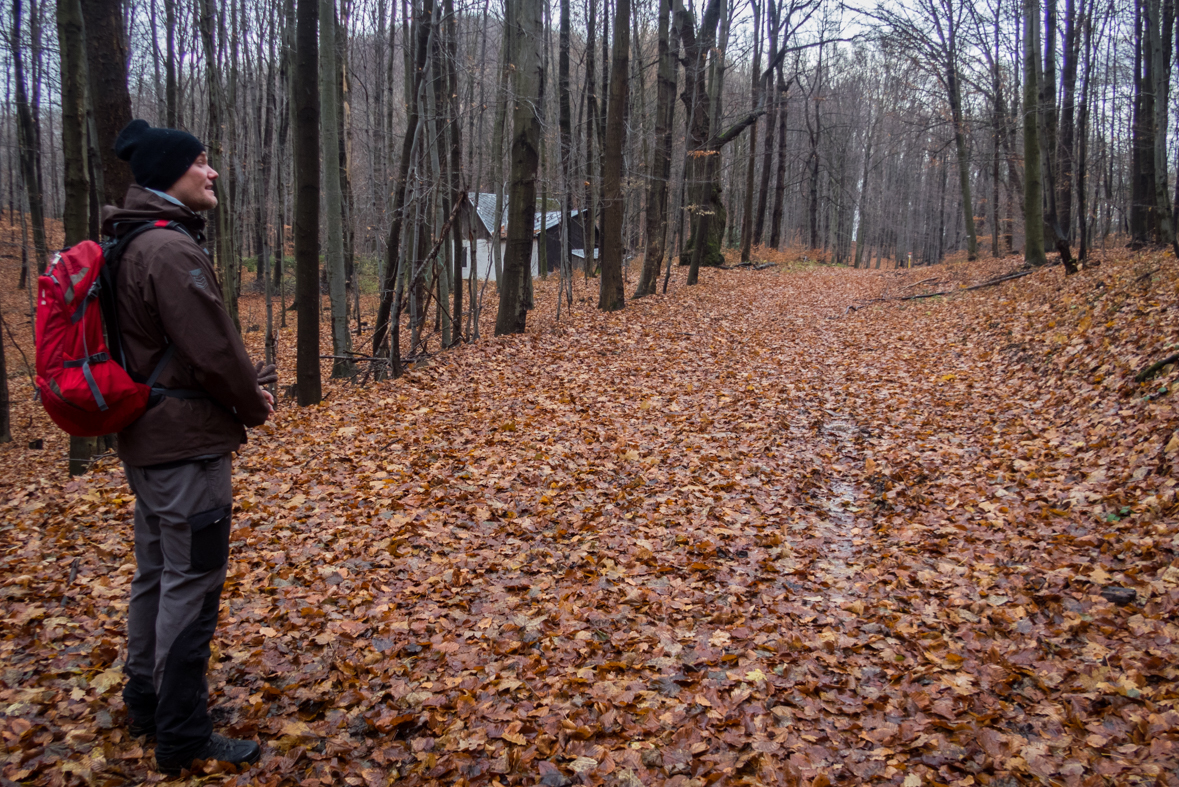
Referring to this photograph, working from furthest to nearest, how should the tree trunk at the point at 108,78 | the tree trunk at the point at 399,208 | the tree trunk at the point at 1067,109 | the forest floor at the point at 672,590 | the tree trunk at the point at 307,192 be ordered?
the tree trunk at the point at 1067,109, the tree trunk at the point at 399,208, the tree trunk at the point at 307,192, the tree trunk at the point at 108,78, the forest floor at the point at 672,590

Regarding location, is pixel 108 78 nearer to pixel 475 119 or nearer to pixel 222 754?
pixel 222 754

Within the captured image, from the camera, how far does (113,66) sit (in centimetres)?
699

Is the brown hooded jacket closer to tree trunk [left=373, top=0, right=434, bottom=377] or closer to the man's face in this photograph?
the man's face

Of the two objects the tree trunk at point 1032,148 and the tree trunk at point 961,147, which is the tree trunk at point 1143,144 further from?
the tree trunk at point 961,147

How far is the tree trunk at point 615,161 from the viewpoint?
14.1 metres

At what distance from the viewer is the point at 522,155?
12.2 metres

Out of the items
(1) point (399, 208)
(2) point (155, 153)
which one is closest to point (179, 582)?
(2) point (155, 153)

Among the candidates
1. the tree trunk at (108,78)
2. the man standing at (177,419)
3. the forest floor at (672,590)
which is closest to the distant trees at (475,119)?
the tree trunk at (108,78)

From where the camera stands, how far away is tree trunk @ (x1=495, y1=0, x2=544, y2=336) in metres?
11.9

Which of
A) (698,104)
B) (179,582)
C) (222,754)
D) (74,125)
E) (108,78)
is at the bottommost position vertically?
(222,754)

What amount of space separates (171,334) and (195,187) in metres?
0.67

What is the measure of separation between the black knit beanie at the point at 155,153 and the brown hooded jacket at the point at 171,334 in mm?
71

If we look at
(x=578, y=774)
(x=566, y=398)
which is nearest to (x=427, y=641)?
(x=578, y=774)

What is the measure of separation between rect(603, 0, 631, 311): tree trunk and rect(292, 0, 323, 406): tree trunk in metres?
6.82
